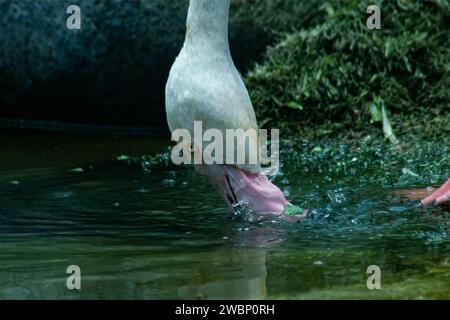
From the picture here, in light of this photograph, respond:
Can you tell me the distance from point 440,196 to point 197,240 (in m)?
1.02

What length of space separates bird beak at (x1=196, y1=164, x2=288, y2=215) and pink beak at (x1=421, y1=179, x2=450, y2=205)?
24.5 inches

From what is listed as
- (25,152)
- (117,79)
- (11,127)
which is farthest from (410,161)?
(11,127)

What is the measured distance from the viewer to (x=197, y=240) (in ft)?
12.1

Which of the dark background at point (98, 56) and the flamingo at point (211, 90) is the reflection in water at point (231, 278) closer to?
the flamingo at point (211, 90)

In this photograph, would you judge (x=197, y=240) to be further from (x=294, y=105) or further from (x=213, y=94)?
(x=294, y=105)

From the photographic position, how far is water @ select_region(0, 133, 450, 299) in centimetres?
288

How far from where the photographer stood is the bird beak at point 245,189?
12.5ft

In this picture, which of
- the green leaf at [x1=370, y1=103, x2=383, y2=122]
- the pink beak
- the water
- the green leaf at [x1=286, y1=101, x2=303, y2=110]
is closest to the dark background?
the green leaf at [x1=286, y1=101, x2=303, y2=110]

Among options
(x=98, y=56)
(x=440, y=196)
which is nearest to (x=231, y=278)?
(x=440, y=196)

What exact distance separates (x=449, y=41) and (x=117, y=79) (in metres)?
2.50

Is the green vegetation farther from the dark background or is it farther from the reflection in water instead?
the reflection in water

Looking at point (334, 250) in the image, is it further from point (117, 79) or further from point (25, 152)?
point (117, 79)

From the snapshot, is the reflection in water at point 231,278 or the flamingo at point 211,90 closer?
the reflection in water at point 231,278

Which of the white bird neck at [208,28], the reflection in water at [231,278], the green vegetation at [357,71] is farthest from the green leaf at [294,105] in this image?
the reflection in water at [231,278]
